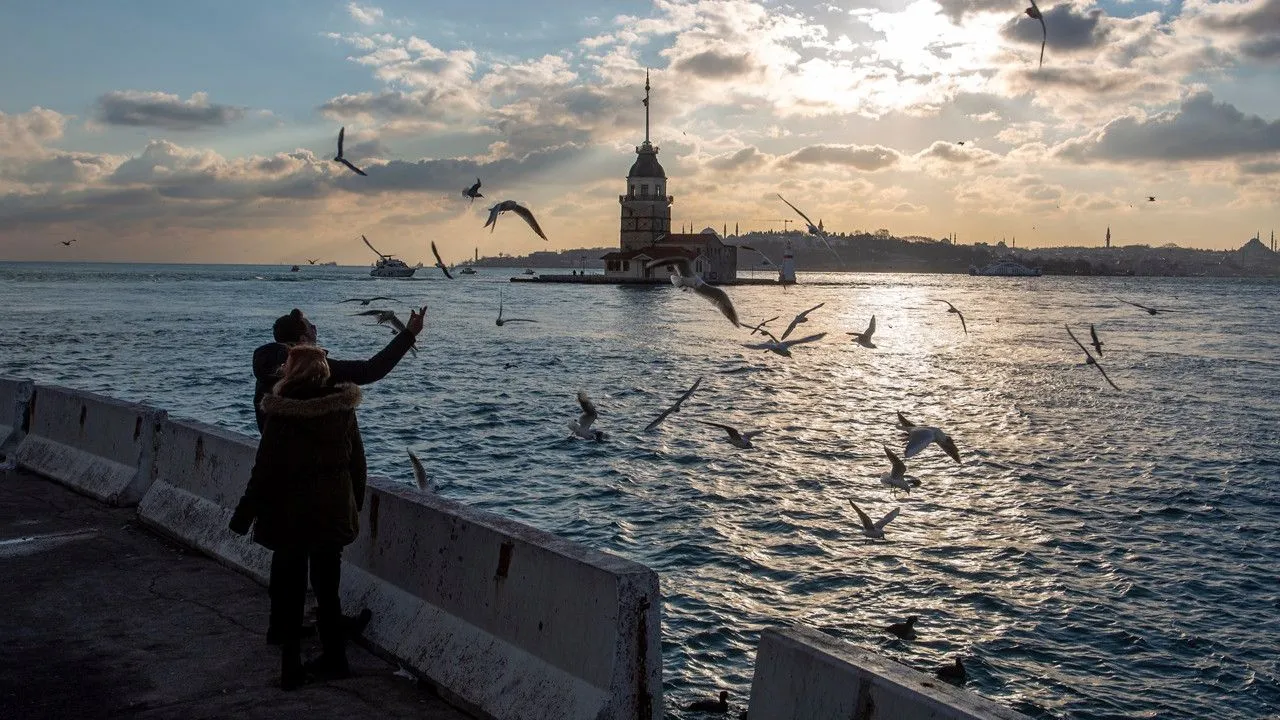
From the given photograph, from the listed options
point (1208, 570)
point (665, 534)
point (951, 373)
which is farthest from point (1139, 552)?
point (951, 373)

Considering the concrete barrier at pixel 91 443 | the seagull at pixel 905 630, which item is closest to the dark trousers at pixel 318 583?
the concrete barrier at pixel 91 443

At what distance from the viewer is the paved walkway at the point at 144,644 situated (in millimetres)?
5078

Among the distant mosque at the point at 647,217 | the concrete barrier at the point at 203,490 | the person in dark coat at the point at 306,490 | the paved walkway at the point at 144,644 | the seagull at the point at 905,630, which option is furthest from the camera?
the distant mosque at the point at 647,217

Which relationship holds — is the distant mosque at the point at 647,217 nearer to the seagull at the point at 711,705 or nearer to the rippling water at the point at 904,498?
the rippling water at the point at 904,498

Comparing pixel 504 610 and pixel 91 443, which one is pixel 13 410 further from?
pixel 504 610

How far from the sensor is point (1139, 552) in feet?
48.2

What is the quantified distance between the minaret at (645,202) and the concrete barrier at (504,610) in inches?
4966

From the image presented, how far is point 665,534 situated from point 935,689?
11.7 m

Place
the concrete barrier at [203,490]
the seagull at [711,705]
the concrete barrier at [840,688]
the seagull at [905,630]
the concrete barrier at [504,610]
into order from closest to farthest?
1. the concrete barrier at [840,688]
2. the concrete barrier at [504,610]
3. the concrete barrier at [203,490]
4. the seagull at [711,705]
5. the seagull at [905,630]

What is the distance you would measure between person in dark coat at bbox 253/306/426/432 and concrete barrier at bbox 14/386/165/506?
2.77 meters

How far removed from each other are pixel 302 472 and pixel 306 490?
3.8 inches

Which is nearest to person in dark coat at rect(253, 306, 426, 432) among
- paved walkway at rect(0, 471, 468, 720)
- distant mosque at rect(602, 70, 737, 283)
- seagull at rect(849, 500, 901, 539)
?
paved walkway at rect(0, 471, 468, 720)

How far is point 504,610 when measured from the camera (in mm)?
5219

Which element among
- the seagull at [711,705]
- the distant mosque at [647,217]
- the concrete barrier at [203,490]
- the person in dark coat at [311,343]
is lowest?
the seagull at [711,705]
